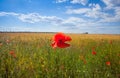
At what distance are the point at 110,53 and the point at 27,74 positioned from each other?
2.52 meters

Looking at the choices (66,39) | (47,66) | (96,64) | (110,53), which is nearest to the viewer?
(66,39)

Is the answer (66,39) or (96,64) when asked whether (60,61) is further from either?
(66,39)

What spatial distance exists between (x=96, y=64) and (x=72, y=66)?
80 centimetres

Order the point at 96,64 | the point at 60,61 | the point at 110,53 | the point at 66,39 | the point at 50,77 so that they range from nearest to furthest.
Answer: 1. the point at 66,39
2. the point at 50,77
3. the point at 60,61
4. the point at 96,64
5. the point at 110,53

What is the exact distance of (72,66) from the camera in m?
3.67

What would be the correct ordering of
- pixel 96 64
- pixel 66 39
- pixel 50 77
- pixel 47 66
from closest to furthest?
pixel 66 39
pixel 50 77
pixel 47 66
pixel 96 64

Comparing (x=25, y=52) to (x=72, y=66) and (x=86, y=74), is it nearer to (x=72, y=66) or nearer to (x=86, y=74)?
(x=72, y=66)

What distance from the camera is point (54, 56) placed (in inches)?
146

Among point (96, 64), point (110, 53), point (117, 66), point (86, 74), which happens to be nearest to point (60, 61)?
point (86, 74)

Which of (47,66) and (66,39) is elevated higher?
(66,39)

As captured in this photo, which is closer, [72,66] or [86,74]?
[86,74]

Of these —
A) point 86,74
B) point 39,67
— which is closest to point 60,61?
point 39,67

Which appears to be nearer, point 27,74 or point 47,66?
point 27,74

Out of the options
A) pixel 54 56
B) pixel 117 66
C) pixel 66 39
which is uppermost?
pixel 66 39
